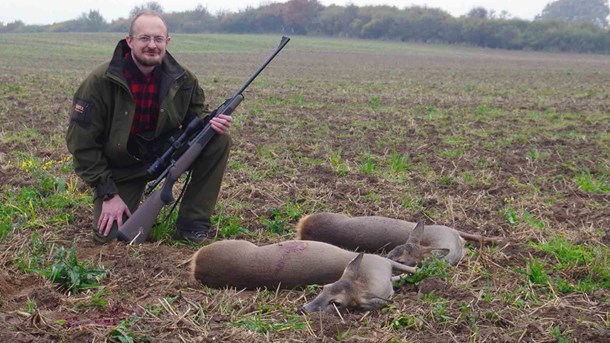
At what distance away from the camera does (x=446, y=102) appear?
652 inches

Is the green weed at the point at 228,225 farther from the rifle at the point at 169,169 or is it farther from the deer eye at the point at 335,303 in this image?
the deer eye at the point at 335,303

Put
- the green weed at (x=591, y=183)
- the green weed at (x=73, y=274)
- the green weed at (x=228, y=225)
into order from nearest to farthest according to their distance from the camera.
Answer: the green weed at (x=73, y=274) < the green weed at (x=228, y=225) < the green weed at (x=591, y=183)

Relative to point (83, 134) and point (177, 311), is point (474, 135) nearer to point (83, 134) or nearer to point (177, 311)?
point (83, 134)

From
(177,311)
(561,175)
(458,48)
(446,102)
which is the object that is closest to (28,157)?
(177,311)

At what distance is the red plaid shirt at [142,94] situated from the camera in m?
5.78

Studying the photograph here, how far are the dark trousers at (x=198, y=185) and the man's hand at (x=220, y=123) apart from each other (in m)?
0.13

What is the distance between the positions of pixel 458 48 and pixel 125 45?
63.5 m

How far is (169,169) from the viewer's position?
5.75m

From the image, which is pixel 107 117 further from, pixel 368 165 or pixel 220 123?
pixel 368 165

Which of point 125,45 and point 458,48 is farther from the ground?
point 125,45

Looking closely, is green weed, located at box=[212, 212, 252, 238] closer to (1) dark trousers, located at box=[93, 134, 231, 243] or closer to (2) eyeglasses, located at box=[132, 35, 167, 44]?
(1) dark trousers, located at box=[93, 134, 231, 243]

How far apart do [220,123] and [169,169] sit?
0.57 m

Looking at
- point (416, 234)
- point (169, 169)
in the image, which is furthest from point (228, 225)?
point (416, 234)

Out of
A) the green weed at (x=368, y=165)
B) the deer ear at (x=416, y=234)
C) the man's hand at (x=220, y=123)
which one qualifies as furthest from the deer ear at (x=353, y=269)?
the green weed at (x=368, y=165)
